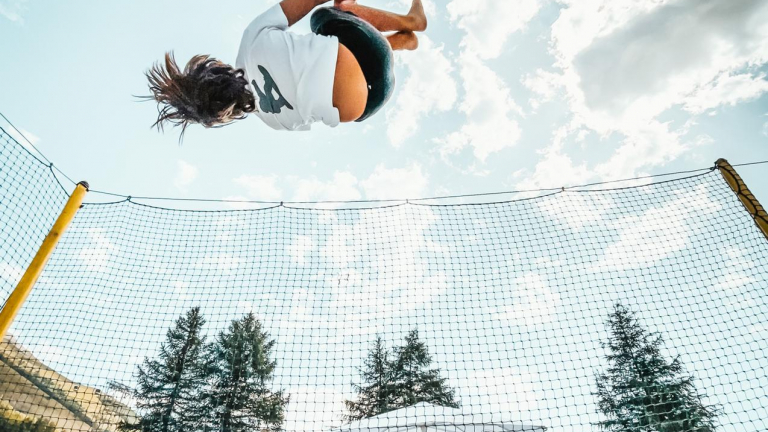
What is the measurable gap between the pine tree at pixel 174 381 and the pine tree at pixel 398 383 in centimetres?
567

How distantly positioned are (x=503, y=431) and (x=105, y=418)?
624 inches

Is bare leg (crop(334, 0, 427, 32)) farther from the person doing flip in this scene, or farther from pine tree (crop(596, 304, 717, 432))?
pine tree (crop(596, 304, 717, 432))

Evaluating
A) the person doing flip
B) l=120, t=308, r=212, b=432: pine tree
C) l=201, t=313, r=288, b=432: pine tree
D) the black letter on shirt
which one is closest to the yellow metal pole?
the person doing flip

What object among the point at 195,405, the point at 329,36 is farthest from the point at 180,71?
the point at 195,405

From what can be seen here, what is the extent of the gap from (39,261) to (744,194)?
5838mm

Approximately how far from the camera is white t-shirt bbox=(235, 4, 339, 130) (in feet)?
5.42

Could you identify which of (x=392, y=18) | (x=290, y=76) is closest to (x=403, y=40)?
(x=392, y=18)

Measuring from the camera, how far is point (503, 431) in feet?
17.3

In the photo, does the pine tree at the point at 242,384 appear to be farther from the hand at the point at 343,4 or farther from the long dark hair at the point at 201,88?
the hand at the point at 343,4

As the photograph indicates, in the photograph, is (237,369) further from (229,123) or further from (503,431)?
(229,123)

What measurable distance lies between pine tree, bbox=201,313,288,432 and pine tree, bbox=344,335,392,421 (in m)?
3.03

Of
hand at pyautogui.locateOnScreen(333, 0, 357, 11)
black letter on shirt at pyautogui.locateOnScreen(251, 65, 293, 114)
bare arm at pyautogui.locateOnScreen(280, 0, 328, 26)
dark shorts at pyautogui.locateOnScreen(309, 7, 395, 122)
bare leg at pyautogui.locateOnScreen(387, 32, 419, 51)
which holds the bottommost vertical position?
black letter on shirt at pyautogui.locateOnScreen(251, 65, 293, 114)

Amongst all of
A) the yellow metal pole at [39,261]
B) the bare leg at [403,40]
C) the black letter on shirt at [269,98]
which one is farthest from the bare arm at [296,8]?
the yellow metal pole at [39,261]

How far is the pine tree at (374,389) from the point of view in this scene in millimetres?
15930
